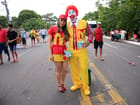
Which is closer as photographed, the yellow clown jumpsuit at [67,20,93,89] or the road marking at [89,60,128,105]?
the road marking at [89,60,128,105]

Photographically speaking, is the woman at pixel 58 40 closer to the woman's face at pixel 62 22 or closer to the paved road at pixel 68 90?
the woman's face at pixel 62 22

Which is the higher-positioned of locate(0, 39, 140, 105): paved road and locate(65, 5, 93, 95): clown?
locate(65, 5, 93, 95): clown

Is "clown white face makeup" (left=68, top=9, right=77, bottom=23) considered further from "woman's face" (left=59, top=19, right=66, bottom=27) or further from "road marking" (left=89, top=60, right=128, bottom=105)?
"road marking" (left=89, top=60, right=128, bottom=105)

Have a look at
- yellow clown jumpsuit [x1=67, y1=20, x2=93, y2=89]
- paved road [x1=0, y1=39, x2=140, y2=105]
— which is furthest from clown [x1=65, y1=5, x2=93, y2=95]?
paved road [x1=0, y1=39, x2=140, y2=105]

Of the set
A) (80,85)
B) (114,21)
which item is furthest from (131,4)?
(80,85)

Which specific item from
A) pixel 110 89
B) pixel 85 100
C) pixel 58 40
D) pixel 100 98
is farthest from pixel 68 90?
pixel 58 40

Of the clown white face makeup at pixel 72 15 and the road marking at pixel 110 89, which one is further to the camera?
the clown white face makeup at pixel 72 15

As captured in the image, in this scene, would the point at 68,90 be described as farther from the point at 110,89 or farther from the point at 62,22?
the point at 62,22

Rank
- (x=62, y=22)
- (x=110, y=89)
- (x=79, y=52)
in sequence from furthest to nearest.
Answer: (x=110, y=89) → (x=79, y=52) → (x=62, y=22)

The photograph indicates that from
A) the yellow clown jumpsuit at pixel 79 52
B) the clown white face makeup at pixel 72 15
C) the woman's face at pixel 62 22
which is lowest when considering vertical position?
the yellow clown jumpsuit at pixel 79 52

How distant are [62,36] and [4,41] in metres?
4.89

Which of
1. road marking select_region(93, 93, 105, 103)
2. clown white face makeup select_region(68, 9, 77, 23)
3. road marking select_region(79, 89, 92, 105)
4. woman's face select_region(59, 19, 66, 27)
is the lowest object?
road marking select_region(79, 89, 92, 105)

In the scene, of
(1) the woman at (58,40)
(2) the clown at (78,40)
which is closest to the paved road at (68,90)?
(2) the clown at (78,40)

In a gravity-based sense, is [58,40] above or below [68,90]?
above
